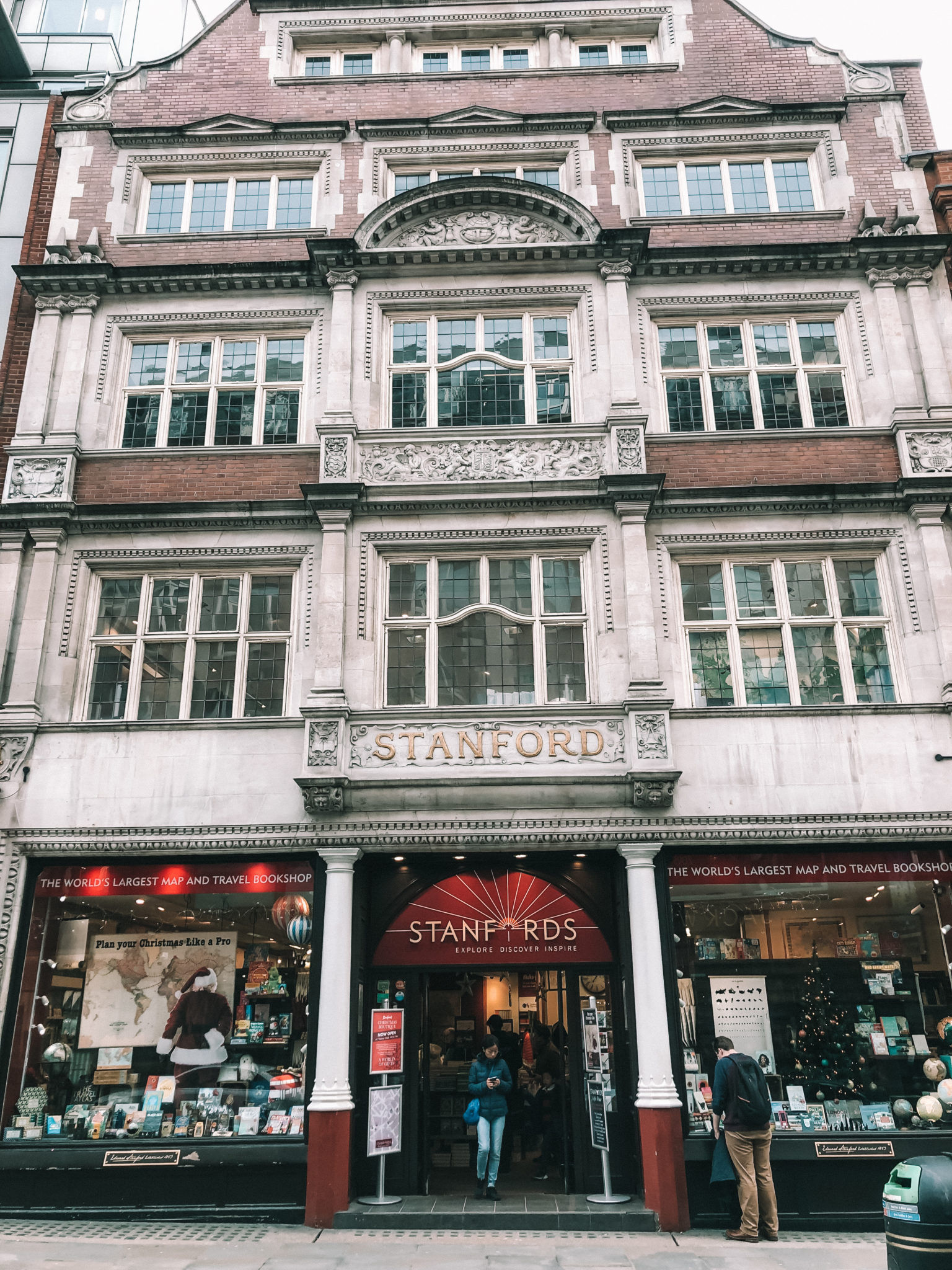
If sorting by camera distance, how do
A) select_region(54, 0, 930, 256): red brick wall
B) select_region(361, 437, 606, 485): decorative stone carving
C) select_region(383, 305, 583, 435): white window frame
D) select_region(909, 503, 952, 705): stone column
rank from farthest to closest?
select_region(54, 0, 930, 256): red brick wall
select_region(383, 305, 583, 435): white window frame
select_region(361, 437, 606, 485): decorative stone carving
select_region(909, 503, 952, 705): stone column

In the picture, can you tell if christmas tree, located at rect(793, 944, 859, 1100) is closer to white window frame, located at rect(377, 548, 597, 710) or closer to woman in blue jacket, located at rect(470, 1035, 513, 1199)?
woman in blue jacket, located at rect(470, 1035, 513, 1199)

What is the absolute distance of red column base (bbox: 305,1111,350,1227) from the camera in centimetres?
1087

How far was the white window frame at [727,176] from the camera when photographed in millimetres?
15750

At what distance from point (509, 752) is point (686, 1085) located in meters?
4.61

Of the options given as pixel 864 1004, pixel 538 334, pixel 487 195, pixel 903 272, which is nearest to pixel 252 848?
pixel 864 1004

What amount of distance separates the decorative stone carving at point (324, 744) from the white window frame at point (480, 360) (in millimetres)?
4747

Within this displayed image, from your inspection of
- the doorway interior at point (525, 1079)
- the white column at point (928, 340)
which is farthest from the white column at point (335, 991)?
the white column at point (928, 340)

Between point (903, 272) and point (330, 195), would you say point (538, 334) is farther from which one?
point (903, 272)

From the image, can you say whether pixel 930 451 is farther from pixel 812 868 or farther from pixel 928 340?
pixel 812 868

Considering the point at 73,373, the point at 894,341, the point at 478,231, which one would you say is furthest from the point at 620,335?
the point at 73,373

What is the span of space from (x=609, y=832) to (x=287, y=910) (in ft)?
14.3

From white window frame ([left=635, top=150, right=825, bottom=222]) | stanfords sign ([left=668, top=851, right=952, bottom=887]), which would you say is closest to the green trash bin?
stanfords sign ([left=668, top=851, right=952, bottom=887])

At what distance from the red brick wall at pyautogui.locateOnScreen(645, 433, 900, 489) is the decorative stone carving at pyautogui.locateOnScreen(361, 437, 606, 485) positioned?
1099 millimetres

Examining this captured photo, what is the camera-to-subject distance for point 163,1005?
12078mm
